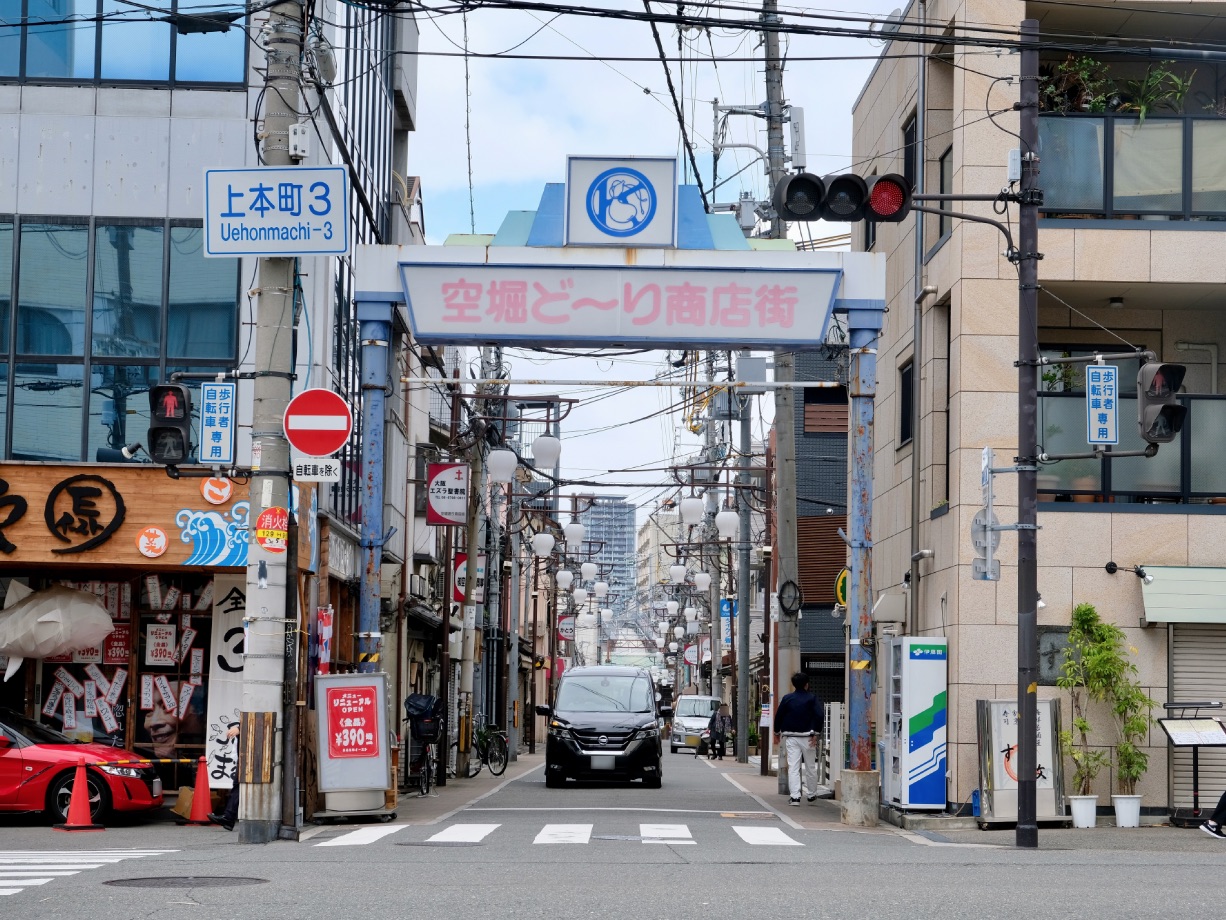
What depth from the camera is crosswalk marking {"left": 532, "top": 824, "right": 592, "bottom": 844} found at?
15141 mm

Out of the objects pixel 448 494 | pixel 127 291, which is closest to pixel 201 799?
pixel 127 291

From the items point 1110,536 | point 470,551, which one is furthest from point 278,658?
point 470,551

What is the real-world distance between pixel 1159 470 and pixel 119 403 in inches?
543

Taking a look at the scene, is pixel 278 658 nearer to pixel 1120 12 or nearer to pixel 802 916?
pixel 802 916

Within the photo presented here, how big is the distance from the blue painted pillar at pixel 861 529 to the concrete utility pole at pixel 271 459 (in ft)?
24.0

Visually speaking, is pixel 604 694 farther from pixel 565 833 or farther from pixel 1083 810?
pixel 565 833

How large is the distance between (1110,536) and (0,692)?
14.9 meters

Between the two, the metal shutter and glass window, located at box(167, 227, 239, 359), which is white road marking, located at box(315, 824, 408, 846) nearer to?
glass window, located at box(167, 227, 239, 359)

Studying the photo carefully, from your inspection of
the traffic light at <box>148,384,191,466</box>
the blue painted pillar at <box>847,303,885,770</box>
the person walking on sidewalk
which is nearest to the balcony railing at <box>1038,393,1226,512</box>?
the blue painted pillar at <box>847,303,885,770</box>

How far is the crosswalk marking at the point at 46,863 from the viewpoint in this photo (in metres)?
10.9

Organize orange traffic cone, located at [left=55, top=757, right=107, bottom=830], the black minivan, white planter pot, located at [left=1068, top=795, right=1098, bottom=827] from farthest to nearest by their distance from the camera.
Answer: the black minivan, white planter pot, located at [left=1068, top=795, right=1098, bottom=827], orange traffic cone, located at [left=55, top=757, right=107, bottom=830]

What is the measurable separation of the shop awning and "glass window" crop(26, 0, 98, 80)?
51.3ft

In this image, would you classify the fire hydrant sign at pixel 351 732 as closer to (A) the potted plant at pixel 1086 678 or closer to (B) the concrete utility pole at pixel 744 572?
(A) the potted plant at pixel 1086 678

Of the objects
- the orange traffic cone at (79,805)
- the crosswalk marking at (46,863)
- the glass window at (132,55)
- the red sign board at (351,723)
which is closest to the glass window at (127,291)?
the glass window at (132,55)
